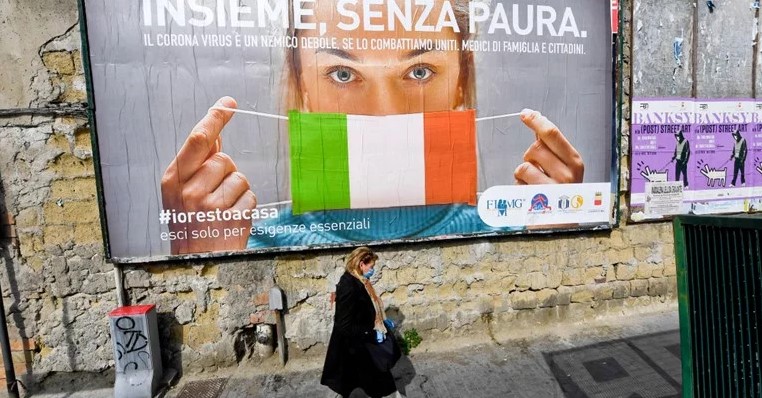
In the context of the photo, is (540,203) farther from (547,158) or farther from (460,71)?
(460,71)

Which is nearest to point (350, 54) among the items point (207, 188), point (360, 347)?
point (207, 188)

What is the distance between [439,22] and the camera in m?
4.84

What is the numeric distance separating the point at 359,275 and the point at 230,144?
219cm

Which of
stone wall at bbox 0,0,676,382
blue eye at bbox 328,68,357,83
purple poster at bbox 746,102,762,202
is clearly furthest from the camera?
purple poster at bbox 746,102,762,202

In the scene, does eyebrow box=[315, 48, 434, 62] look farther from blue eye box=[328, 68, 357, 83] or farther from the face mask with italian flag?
the face mask with italian flag

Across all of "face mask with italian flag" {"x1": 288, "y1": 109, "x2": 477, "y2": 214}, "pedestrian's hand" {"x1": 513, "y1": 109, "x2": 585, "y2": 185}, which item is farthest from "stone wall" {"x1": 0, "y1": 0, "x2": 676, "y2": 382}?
"pedestrian's hand" {"x1": 513, "y1": 109, "x2": 585, "y2": 185}

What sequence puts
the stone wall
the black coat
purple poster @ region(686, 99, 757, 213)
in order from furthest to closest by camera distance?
1. purple poster @ region(686, 99, 757, 213)
2. the stone wall
3. the black coat

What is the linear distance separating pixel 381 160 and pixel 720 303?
332 centimetres

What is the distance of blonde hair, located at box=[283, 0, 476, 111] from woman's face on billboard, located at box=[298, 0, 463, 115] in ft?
0.16

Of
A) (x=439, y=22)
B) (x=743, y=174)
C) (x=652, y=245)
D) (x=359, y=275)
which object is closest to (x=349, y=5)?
(x=439, y=22)

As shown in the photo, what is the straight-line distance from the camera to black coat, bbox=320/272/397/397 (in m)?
3.43

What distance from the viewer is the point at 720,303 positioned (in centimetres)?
225

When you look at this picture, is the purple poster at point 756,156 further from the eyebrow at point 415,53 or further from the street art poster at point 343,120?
the eyebrow at point 415,53

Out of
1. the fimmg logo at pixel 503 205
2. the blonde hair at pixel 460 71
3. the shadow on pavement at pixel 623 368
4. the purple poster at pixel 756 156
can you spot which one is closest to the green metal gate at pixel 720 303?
the shadow on pavement at pixel 623 368
